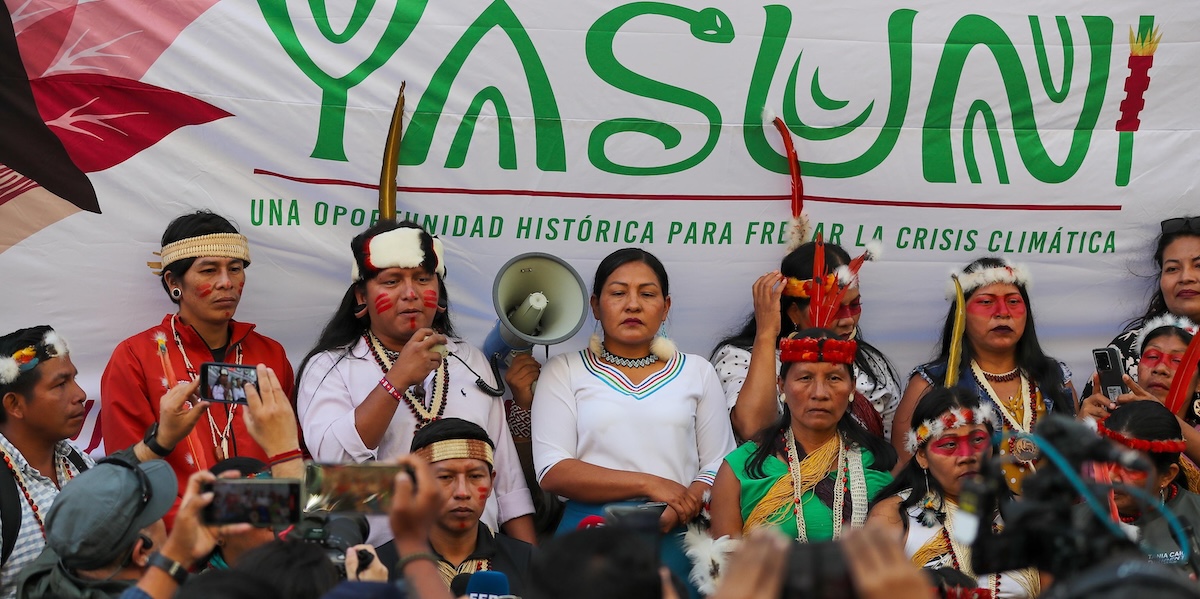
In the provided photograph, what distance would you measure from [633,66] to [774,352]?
126 centimetres

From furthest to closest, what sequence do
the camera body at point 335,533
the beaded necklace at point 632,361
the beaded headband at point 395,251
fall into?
the beaded necklace at point 632,361 < the beaded headband at point 395,251 < the camera body at point 335,533

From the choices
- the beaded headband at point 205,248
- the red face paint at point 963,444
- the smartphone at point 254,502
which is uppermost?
the beaded headband at point 205,248

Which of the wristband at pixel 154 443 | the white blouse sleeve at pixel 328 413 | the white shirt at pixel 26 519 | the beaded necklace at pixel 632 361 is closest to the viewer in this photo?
the white shirt at pixel 26 519

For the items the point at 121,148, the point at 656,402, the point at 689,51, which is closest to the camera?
the point at 656,402

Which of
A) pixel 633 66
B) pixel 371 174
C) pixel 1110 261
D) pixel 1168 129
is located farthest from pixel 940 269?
pixel 371 174

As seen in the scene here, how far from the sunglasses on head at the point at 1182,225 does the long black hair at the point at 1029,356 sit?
0.71m

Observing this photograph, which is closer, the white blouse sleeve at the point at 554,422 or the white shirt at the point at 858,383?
the white blouse sleeve at the point at 554,422

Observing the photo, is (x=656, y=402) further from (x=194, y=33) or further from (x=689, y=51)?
(x=194, y=33)

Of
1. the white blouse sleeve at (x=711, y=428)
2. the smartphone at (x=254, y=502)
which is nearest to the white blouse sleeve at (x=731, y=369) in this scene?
the white blouse sleeve at (x=711, y=428)

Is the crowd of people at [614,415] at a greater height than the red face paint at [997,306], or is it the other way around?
the red face paint at [997,306]

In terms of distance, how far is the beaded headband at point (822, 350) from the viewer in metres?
4.41

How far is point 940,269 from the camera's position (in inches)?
214

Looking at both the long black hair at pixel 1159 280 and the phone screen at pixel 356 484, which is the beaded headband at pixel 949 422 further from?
the phone screen at pixel 356 484

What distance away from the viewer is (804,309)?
5.00 metres
